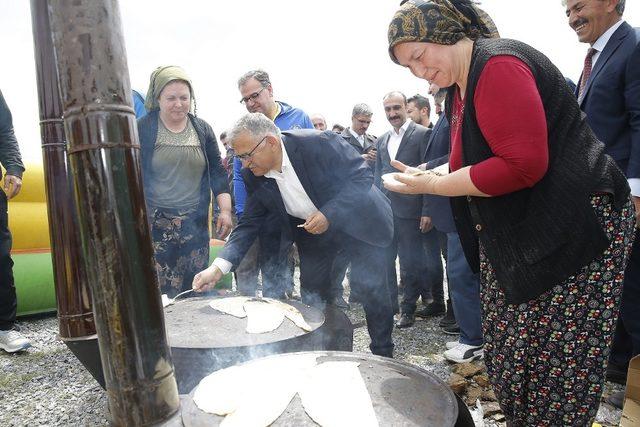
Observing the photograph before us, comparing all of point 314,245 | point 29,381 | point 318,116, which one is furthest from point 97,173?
point 318,116

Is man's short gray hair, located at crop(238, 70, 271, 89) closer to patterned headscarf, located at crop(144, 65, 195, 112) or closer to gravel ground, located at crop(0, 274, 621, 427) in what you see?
patterned headscarf, located at crop(144, 65, 195, 112)

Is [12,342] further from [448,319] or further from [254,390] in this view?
[448,319]

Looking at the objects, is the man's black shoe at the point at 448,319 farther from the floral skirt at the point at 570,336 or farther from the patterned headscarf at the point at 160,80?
the patterned headscarf at the point at 160,80

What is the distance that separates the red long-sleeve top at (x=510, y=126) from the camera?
1.46 meters

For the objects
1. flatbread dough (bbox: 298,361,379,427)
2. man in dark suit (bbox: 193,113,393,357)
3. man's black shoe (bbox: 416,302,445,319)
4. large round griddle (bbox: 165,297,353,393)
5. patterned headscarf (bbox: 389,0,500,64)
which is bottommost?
man's black shoe (bbox: 416,302,445,319)

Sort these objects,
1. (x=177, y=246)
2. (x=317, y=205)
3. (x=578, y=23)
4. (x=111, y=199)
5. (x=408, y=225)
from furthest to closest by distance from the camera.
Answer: (x=408, y=225) → (x=177, y=246) → (x=317, y=205) → (x=578, y=23) → (x=111, y=199)

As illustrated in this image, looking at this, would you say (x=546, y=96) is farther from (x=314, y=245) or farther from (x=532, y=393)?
(x=314, y=245)

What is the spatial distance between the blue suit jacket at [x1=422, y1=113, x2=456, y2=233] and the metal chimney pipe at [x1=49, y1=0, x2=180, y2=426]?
286cm

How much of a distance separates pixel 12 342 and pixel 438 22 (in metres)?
4.50

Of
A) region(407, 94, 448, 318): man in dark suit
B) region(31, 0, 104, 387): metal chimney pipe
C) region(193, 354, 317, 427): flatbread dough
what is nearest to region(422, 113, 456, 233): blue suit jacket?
region(407, 94, 448, 318): man in dark suit

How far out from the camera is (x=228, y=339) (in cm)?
217

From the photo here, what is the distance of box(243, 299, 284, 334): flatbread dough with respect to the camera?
88.7 inches

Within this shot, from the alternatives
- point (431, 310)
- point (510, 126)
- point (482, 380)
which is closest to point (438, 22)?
point (510, 126)

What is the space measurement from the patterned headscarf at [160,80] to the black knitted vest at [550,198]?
8.69 feet
